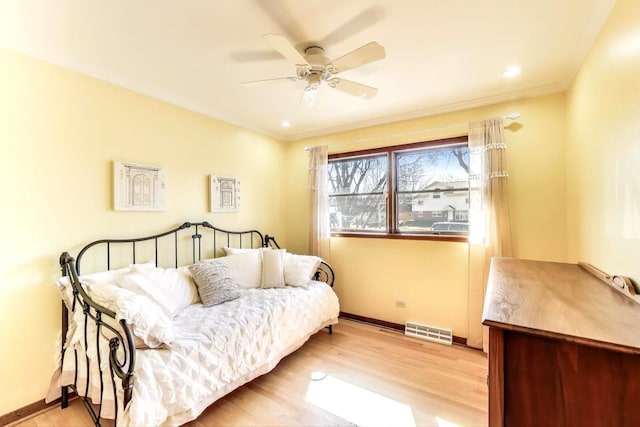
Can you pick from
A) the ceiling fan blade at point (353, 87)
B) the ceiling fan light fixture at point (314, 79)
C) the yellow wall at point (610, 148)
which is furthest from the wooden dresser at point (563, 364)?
the ceiling fan light fixture at point (314, 79)

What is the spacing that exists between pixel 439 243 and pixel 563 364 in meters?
2.29

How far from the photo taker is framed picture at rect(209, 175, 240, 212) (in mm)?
3033

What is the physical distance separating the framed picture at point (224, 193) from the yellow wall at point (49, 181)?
1.46 feet

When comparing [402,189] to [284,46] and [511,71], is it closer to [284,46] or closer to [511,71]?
[511,71]

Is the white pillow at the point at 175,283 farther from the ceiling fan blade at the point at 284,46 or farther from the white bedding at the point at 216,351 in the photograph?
the ceiling fan blade at the point at 284,46

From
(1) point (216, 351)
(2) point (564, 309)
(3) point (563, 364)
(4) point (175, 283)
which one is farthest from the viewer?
(4) point (175, 283)

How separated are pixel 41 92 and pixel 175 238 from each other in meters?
1.43

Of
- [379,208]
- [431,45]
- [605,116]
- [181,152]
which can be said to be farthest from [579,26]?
[181,152]

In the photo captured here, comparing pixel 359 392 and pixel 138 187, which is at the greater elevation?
pixel 138 187

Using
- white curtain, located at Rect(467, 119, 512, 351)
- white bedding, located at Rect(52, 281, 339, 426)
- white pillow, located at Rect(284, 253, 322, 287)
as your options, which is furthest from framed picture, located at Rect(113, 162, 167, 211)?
white curtain, located at Rect(467, 119, 512, 351)

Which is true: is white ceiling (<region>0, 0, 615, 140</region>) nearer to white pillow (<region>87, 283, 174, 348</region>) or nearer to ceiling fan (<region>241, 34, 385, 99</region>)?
ceiling fan (<region>241, 34, 385, 99</region>)

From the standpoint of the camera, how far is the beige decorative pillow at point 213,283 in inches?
93.7

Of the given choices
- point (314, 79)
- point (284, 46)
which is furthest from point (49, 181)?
point (314, 79)

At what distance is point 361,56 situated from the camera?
1632mm
